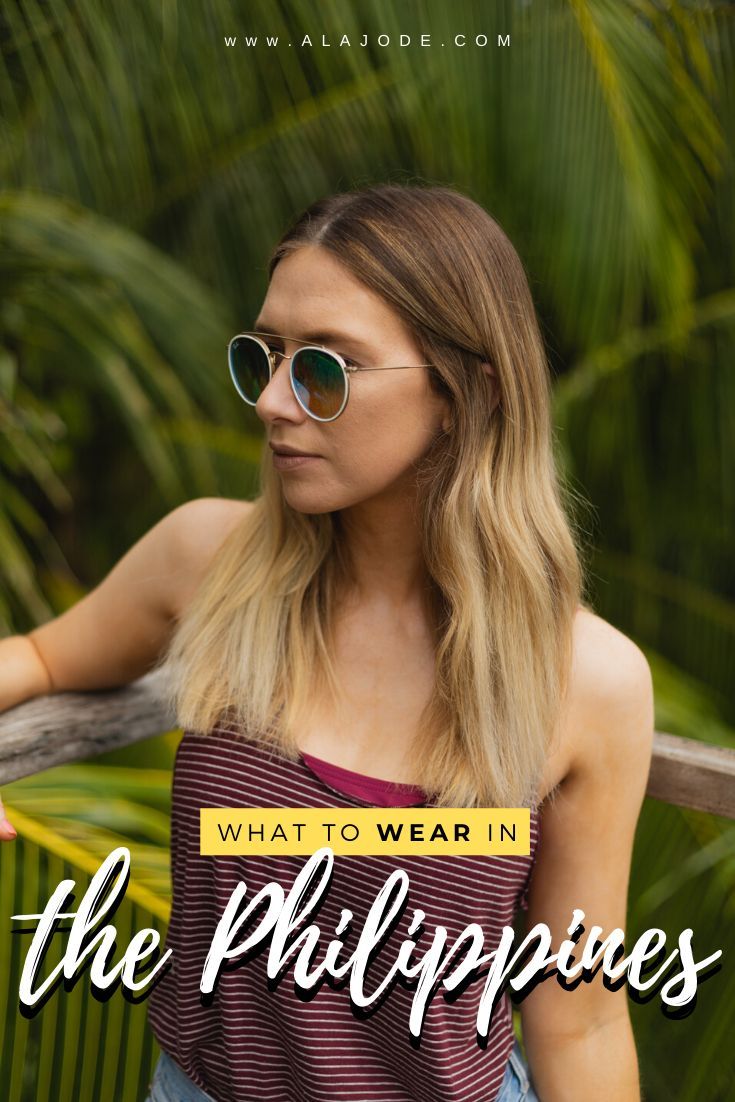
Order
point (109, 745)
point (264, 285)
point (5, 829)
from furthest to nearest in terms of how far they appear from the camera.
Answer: point (264, 285)
point (109, 745)
point (5, 829)

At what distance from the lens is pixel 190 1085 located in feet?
3.40

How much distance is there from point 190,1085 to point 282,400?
647 mm

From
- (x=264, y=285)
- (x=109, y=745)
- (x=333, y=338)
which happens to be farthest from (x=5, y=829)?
(x=264, y=285)

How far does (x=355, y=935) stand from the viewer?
3.20 feet

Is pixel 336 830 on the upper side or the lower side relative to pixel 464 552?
lower

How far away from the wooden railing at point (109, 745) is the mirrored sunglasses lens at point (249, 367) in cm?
37

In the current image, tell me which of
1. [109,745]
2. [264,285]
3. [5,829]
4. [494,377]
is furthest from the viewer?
[264,285]

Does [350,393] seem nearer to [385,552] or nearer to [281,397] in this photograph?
[281,397]

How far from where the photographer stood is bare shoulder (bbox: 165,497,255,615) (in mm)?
1148

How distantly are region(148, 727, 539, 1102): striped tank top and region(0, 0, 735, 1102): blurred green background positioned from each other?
0.54 feet

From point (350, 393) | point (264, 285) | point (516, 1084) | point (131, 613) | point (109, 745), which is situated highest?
point (350, 393)

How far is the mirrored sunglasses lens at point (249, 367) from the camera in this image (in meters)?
0.95

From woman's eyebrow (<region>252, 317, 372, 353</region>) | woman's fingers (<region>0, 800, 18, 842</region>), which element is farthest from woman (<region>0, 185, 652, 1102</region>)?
woman's fingers (<region>0, 800, 18, 842</region>)

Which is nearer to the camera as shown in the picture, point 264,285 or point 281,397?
point 281,397
